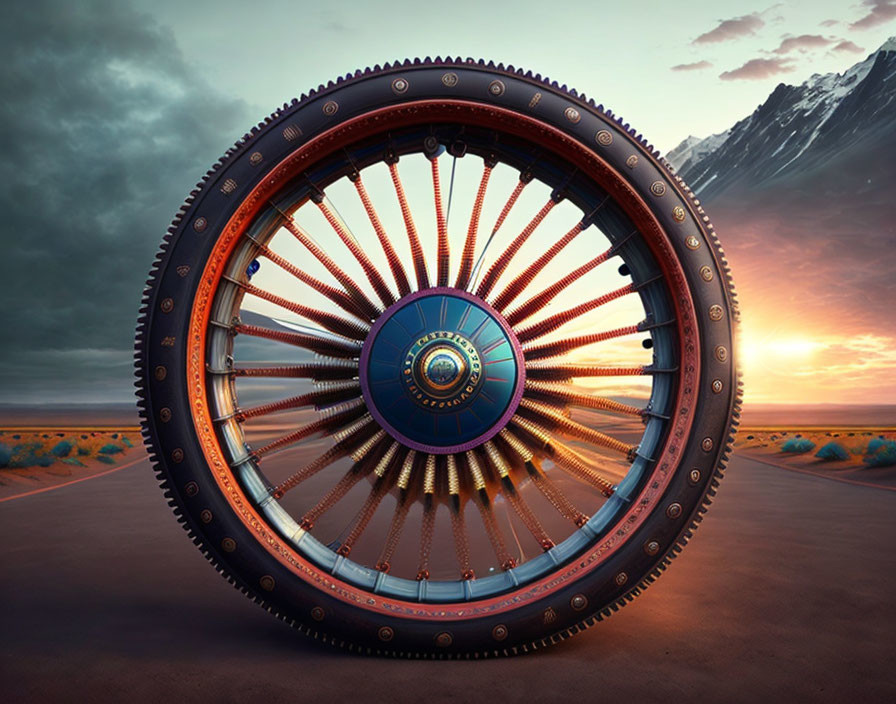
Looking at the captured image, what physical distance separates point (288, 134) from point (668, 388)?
3.40 meters

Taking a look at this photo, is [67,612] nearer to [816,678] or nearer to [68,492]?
[816,678]

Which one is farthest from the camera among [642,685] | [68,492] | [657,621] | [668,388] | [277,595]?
[68,492]

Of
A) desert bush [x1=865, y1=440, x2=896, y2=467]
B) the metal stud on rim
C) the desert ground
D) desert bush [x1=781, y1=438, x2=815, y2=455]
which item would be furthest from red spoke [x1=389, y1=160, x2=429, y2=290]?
desert bush [x1=781, y1=438, x2=815, y2=455]

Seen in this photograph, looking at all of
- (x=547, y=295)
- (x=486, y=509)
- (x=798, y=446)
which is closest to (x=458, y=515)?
(x=486, y=509)

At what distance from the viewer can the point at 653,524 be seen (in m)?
4.77

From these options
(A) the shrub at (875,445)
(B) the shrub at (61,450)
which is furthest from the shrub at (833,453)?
(B) the shrub at (61,450)

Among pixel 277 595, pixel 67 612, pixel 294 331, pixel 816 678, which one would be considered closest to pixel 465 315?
pixel 294 331

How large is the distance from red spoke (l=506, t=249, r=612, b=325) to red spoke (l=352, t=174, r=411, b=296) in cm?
84

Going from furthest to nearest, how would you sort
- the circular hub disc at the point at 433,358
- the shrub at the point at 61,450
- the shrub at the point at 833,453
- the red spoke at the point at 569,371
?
the shrub at the point at 61,450 → the shrub at the point at 833,453 → the red spoke at the point at 569,371 → the circular hub disc at the point at 433,358

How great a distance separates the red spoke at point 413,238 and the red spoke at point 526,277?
0.58m

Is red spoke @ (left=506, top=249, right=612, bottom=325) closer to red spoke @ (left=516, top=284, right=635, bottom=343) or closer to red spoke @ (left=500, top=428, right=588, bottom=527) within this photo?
red spoke @ (left=516, top=284, right=635, bottom=343)

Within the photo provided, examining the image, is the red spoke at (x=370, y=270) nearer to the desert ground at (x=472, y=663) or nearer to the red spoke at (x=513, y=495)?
the red spoke at (x=513, y=495)

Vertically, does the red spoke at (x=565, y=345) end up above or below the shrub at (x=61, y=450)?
above

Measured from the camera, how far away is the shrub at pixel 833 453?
16.7m
